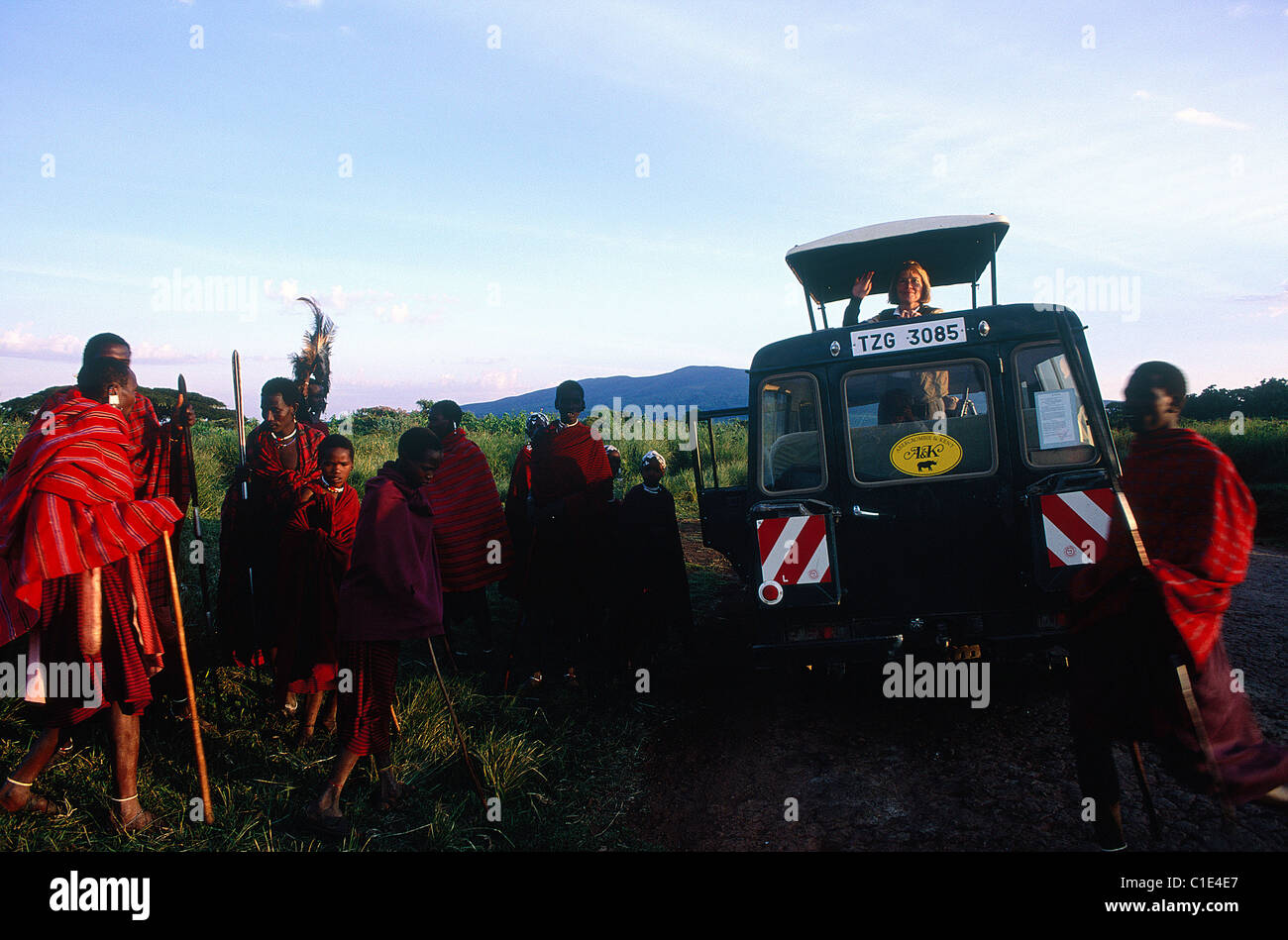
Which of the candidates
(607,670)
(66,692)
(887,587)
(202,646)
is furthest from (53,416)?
(887,587)

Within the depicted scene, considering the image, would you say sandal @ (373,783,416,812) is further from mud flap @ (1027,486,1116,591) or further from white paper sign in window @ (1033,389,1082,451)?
white paper sign in window @ (1033,389,1082,451)

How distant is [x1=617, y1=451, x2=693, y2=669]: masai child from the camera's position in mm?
5941

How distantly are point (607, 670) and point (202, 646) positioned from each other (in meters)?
2.92

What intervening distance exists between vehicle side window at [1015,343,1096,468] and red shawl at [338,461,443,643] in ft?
12.0

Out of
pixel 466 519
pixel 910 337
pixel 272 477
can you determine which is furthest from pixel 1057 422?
pixel 272 477

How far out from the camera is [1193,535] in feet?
9.49

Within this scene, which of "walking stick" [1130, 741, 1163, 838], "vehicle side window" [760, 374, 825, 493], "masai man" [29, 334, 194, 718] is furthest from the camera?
"vehicle side window" [760, 374, 825, 493]

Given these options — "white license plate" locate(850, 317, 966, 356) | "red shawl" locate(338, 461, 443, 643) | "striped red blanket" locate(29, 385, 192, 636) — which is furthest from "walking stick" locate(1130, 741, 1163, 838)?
"striped red blanket" locate(29, 385, 192, 636)

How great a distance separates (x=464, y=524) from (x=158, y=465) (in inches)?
88.9

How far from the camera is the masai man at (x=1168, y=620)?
2844mm

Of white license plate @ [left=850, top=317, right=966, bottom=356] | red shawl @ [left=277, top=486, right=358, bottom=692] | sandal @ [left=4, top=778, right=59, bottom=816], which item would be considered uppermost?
white license plate @ [left=850, top=317, right=966, bottom=356]
